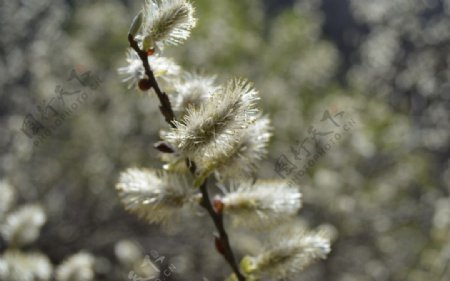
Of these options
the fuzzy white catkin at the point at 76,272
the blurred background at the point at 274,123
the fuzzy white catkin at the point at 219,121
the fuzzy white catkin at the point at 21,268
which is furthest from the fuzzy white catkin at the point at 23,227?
the fuzzy white catkin at the point at 219,121

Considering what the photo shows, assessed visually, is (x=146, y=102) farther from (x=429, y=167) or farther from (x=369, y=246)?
(x=429, y=167)

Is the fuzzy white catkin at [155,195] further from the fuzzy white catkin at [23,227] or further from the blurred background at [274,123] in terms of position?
the blurred background at [274,123]

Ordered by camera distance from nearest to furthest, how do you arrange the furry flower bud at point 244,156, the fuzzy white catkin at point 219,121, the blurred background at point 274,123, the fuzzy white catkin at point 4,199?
the fuzzy white catkin at point 219,121 → the furry flower bud at point 244,156 → the fuzzy white catkin at point 4,199 → the blurred background at point 274,123

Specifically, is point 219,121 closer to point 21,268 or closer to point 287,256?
point 287,256

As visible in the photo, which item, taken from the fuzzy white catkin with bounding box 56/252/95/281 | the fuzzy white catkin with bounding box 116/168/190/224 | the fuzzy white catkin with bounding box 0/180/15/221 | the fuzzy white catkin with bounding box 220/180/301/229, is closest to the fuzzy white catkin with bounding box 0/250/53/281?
the fuzzy white catkin with bounding box 56/252/95/281

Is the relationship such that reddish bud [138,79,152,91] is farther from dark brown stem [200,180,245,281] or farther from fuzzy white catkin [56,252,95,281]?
fuzzy white catkin [56,252,95,281]

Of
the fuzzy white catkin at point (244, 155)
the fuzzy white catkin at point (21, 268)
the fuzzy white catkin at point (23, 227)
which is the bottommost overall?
the fuzzy white catkin at point (244, 155)

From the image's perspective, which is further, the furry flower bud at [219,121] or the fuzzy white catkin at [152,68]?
the fuzzy white catkin at [152,68]
